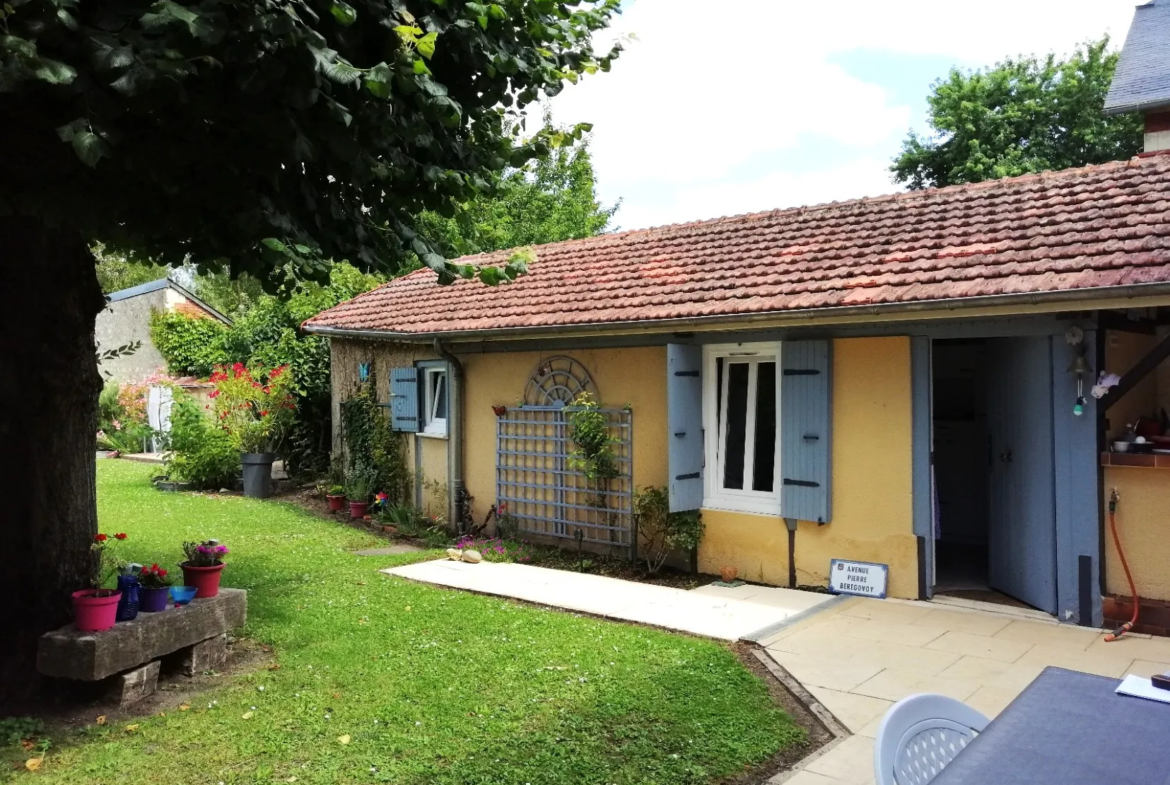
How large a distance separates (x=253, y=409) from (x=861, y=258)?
417 inches

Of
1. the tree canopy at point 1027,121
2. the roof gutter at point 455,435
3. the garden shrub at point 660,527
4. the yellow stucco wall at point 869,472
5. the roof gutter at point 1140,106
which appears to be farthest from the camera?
the tree canopy at point 1027,121

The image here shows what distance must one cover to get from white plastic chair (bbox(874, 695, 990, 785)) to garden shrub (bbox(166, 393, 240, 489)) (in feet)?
44.0

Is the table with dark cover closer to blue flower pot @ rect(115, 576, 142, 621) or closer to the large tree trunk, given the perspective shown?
blue flower pot @ rect(115, 576, 142, 621)

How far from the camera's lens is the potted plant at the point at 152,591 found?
483 cm

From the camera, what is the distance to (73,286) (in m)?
4.83

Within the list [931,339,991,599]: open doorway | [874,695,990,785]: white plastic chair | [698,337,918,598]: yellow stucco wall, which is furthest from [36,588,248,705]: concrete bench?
[931,339,991,599]: open doorway

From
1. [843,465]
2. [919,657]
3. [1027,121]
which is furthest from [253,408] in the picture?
[1027,121]

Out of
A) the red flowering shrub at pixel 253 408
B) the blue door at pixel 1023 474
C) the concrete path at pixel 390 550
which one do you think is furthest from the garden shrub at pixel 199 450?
the blue door at pixel 1023 474

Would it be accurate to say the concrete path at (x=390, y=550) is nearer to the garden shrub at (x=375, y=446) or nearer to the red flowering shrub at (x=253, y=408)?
the garden shrub at (x=375, y=446)

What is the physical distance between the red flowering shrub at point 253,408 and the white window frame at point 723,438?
8.62 metres

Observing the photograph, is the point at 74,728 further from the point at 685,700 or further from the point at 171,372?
the point at 171,372

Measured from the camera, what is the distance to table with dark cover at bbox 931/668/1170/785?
75.2 inches

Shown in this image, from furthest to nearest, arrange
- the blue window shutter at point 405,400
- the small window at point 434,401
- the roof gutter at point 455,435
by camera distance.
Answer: the blue window shutter at point 405,400 → the small window at point 434,401 → the roof gutter at point 455,435

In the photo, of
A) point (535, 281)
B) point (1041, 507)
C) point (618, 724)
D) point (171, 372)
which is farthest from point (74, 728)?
point (171, 372)
